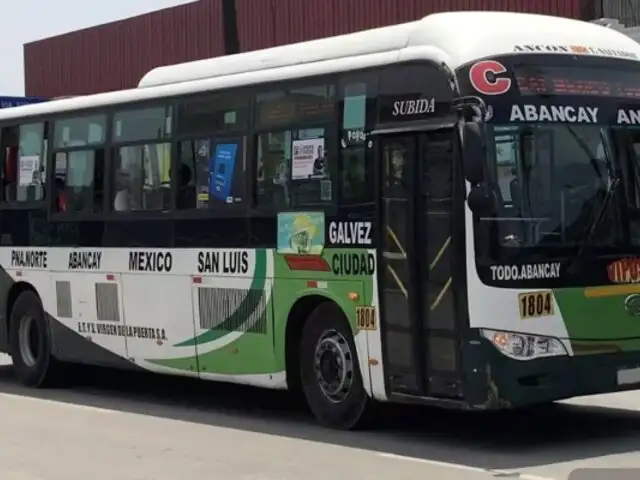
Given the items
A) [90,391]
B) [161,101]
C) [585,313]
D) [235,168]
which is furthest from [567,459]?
[90,391]

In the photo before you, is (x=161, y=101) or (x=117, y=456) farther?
(x=161, y=101)

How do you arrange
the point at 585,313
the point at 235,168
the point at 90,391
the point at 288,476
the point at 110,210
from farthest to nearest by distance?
the point at 90,391
the point at 110,210
the point at 235,168
the point at 585,313
the point at 288,476

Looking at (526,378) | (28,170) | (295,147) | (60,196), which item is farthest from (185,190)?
(526,378)

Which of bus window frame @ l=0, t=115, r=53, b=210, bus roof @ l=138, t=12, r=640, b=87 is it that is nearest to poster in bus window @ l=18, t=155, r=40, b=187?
bus window frame @ l=0, t=115, r=53, b=210

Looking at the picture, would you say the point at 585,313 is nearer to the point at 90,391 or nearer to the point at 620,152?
the point at 620,152

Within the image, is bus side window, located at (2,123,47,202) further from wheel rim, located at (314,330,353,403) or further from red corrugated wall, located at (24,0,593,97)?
red corrugated wall, located at (24,0,593,97)

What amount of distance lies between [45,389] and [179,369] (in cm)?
329

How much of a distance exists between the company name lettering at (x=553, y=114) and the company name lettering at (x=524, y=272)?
114 cm

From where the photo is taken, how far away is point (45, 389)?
53.4ft

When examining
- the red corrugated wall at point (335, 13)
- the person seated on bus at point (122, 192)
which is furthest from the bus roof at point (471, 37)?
the red corrugated wall at point (335, 13)

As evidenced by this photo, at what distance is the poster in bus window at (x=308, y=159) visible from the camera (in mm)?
11695

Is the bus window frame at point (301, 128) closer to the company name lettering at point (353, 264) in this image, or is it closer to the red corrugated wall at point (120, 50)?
the company name lettering at point (353, 264)

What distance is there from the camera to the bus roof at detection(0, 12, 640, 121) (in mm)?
10477

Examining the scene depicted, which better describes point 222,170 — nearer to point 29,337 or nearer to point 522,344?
point 522,344
